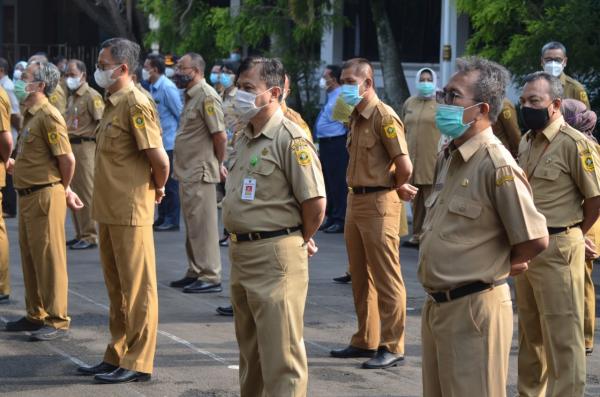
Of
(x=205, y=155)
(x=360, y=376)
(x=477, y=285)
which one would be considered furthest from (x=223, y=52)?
(x=477, y=285)

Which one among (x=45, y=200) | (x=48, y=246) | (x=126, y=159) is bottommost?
(x=48, y=246)

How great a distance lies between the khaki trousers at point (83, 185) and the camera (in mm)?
13102

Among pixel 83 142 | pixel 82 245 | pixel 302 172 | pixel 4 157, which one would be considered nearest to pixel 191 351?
pixel 4 157

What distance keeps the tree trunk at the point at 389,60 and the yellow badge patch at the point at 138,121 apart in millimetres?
11358

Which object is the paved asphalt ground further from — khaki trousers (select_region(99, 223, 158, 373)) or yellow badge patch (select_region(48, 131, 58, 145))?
yellow badge patch (select_region(48, 131, 58, 145))

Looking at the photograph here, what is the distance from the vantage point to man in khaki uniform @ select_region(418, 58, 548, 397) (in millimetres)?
4984

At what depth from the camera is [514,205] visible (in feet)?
16.2

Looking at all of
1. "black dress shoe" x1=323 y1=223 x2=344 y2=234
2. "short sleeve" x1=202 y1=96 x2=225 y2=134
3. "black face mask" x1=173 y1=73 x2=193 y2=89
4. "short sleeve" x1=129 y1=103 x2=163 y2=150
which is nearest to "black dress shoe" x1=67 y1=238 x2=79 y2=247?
"black dress shoe" x1=323 y1=223 x2=344 y2=234

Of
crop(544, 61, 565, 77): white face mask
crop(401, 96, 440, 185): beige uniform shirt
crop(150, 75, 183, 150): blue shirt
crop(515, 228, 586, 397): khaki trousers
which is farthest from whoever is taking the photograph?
crop(150, 75, 183, 150): blue shirt

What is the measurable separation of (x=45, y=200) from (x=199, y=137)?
2.30 m

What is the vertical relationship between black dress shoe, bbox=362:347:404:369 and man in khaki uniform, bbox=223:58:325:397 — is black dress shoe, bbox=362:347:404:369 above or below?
below

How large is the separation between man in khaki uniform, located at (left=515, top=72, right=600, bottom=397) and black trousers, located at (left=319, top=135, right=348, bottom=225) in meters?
7.59

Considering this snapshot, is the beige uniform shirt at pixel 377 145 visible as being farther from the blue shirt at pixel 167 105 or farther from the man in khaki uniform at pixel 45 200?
the blue shirt at pixel 167 105

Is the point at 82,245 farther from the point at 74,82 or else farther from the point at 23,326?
the point at 23,326
